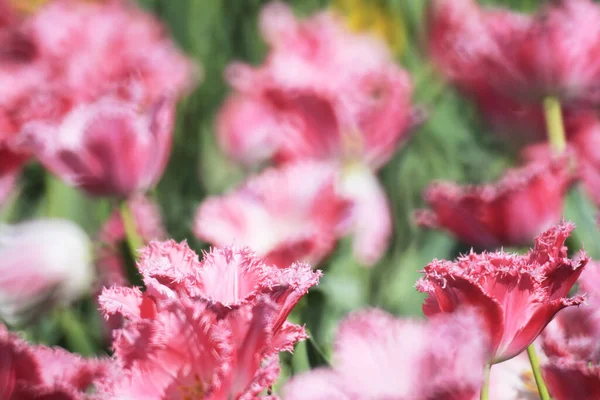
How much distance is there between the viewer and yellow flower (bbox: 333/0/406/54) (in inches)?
49.0

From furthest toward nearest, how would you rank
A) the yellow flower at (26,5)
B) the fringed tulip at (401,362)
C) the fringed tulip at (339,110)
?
the yellow flower at (26,5) < the fringed tulip at (339,110) < the fringed tulip at (401,362)

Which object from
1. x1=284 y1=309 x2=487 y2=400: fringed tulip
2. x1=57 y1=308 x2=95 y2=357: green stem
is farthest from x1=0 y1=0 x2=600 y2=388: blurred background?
x1=284 y1=309 x2=487 y2=400: fringed tulip

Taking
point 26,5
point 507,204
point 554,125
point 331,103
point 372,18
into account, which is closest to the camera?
point 507,204

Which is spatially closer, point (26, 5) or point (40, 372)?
point (40, 372)

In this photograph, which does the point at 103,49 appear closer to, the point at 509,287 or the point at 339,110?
the point at 339,110

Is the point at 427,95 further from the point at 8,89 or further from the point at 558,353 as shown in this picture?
the point at 558,353

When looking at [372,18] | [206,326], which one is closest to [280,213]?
[206,326]

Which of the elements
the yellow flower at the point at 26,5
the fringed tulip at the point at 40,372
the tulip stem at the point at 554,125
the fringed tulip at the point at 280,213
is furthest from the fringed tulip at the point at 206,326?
the yellow flower at the point at 26,5

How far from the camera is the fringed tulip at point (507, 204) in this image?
536mm

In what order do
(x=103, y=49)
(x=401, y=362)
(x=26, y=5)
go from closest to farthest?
1. (x=401, y=362)
2. (x=103, y=49)
3. (x=26, y=5)

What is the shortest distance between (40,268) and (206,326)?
0.37m

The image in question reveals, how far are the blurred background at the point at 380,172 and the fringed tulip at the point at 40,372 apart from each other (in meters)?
0.12

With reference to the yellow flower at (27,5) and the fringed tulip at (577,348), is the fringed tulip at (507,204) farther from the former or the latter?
the yellow flower at (27,5)

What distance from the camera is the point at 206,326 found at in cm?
30
